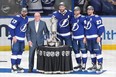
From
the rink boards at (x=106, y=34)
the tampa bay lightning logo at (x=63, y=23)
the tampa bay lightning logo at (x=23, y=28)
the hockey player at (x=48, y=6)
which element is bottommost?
the rink boards at (x=106, y=34)

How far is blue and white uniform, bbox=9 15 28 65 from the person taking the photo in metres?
12.8

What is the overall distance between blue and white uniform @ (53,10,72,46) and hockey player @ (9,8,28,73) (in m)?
0.93

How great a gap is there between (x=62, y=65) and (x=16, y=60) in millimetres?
1332

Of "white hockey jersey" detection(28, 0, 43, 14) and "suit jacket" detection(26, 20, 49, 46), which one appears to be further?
"white hockey jersey" detection(28, 0, 43, 14)

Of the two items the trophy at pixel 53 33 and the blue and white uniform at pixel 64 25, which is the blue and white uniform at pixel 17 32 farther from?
the blue and white uniform at pixel 64 25

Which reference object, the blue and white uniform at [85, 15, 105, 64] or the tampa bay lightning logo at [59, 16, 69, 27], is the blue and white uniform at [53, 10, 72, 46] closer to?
the tampa bay lightning logo at [59, 16, 69, 27]

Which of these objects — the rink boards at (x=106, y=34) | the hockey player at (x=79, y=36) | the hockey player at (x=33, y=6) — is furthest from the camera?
the hockey player at (x=33, y=6)

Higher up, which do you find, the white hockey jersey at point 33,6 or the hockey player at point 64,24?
the white hockey jersey at point 33,6

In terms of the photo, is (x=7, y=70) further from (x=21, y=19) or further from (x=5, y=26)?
(x=5, y=26)

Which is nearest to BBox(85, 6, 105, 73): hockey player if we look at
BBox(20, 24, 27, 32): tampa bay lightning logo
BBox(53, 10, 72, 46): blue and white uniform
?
BBox(53, 10, 72, 46): blue and white uniform

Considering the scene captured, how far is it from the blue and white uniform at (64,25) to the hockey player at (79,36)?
0.19 m

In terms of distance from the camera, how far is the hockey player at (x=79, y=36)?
42.6 ft

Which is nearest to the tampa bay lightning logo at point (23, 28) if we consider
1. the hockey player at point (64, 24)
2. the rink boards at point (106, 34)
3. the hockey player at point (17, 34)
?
the hockey player at point (17, 34)

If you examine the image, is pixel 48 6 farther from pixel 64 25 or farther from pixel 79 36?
pixel 79 36
